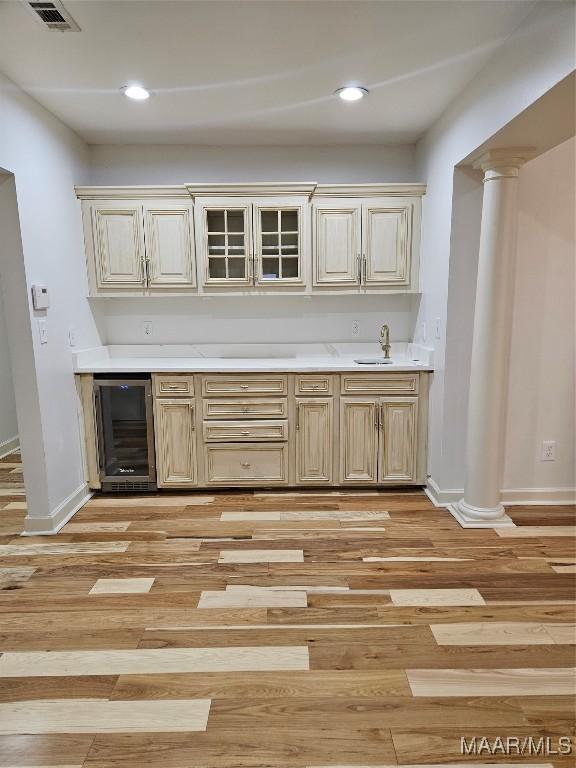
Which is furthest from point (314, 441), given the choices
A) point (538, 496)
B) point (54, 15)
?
point (54, 15)

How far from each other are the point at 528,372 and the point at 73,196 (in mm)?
3421

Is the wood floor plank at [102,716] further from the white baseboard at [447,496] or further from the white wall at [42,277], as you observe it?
the white baseboard at [447,496]

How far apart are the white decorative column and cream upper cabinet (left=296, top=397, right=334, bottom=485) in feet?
3.08

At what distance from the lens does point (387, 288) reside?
11.5ft

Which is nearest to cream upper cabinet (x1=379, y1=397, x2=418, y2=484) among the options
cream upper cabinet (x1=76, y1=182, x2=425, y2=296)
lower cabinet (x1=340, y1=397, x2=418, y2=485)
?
lower cabinet (x1=340, y1=397, x2=418, y2=485)

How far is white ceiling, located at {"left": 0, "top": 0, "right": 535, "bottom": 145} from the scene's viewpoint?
1.91 m

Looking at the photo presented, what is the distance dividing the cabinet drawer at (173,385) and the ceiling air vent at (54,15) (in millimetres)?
1956

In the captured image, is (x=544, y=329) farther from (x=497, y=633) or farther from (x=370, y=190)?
(x=497, y=633)

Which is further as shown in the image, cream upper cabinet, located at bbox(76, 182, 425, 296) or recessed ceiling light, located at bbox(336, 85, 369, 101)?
cream upper cabinet, located at bbox(76, 182, 425, 296)

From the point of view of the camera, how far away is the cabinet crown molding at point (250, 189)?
3.26 meters

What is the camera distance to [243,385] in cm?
327

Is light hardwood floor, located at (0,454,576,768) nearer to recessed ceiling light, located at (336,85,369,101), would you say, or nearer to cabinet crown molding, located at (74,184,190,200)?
cabinet crown molding, located at (74,184,190,200)

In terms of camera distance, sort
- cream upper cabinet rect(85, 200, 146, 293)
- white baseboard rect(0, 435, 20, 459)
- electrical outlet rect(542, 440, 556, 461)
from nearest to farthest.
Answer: electrical outlet rect(542, 440, 556, 461) < cream upper cabinet rect(85, 200, 146, 293) < white baseboard rect(0, 435, 20, 459)

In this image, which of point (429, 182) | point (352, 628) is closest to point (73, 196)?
point (429, 182)
